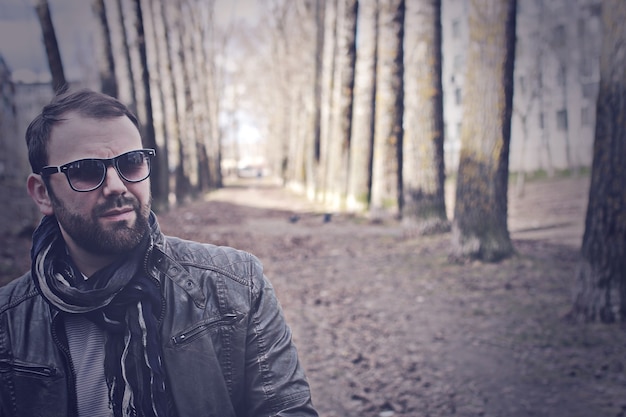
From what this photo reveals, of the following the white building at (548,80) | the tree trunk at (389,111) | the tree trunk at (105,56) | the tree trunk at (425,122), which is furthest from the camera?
the white building at (548,80)

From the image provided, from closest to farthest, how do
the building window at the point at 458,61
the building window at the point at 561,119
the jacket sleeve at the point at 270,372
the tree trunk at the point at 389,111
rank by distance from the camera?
the jacket sleeve at the point at 270,372 → the tree trunk at the point at 389,111 → the building window at the point at 561,119 → the building window at the point at 458,61

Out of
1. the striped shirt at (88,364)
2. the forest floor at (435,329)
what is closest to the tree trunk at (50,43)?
the forest floor at (435,329)

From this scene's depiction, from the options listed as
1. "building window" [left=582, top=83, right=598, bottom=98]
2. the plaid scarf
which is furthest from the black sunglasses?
"building window" [left=582, top=83, right=598, bottom=98]

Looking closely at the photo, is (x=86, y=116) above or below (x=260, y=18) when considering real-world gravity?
below

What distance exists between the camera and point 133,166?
2.10 metres

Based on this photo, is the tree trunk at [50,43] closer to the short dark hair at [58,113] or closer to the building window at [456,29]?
the short dark hair at [58,113]

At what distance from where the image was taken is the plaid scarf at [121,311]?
1.94 metres

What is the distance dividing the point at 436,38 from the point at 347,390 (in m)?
8.29

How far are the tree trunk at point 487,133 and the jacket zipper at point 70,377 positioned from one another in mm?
7056

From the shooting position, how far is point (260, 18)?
34.2 meters

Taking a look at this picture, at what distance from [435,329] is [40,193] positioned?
478cm

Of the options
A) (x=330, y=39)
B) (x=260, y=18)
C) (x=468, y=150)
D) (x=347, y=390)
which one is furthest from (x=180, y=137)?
(x=347, y=390)

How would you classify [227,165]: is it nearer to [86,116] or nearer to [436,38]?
[436,38]

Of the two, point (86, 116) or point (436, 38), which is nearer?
point (86, 116)
